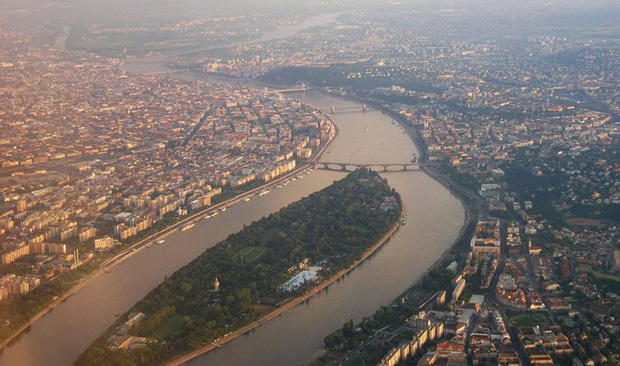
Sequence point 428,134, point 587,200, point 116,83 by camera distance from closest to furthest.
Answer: point 587,200 → point 428,134 → point 116,83

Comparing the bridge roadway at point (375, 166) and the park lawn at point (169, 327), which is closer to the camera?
the park lawn at point (169, 327)

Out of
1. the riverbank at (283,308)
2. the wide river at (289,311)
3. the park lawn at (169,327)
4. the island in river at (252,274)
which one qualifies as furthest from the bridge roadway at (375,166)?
the park lawn at (169,327)

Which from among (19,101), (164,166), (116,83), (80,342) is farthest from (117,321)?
(116,83)

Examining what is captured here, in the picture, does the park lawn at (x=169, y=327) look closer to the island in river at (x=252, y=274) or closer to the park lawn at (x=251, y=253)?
the island in river at (x=252, y=274)

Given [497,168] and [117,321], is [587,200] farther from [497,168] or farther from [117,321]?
[117,321]

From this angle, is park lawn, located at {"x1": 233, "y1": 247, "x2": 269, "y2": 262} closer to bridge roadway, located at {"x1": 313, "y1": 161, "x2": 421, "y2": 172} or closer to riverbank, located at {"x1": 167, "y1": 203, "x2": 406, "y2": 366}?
riverbank, located at {"x1": 167, "y1": 203, "x2": 406, "y2": 366}

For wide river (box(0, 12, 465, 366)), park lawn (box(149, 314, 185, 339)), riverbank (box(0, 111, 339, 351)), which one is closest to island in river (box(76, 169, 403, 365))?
park lawn (box(149, 314, 185, 339))
